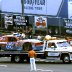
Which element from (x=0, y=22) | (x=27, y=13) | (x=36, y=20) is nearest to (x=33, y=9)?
(x=27, y=13)

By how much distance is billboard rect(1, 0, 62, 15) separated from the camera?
6550 cm

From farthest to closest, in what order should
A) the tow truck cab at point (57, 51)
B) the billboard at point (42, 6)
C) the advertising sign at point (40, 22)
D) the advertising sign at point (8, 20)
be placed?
the billboard at point (42, 6)
the advertising sign at point (40, 22)
the advertising sign at point (8, 20)
the tow truck cab at point (57, 51)

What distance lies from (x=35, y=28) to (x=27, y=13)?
7586 millimetres

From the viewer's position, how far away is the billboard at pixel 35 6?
65.5m

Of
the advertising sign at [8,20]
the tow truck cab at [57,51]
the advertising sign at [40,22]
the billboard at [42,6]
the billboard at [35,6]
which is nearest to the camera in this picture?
the tow truck cab at [57,51]

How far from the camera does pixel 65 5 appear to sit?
231 ft

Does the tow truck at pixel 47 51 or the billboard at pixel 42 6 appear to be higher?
the billboard at pixel 42 6

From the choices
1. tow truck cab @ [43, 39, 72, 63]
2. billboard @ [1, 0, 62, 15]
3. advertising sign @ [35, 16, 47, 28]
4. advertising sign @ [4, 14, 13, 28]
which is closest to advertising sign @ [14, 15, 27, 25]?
advertising sign @ [4, 14, 13, 28]

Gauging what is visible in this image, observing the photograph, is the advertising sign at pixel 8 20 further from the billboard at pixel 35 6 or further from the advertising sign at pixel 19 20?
the billboard at pixel 35 6

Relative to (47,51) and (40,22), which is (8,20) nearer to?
(40,22)

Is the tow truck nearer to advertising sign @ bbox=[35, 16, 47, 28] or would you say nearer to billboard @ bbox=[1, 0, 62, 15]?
advertising sign @ bbox=[35, 16, 47, 28]

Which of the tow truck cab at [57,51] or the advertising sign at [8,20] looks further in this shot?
the advertising sign at [8,20]

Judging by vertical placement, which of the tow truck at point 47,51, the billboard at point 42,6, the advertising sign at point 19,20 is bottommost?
the tow truck at point 47,51

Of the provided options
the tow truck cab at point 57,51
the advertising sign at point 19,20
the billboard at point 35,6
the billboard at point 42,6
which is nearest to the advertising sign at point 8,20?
the advertising sign at point 19,20
